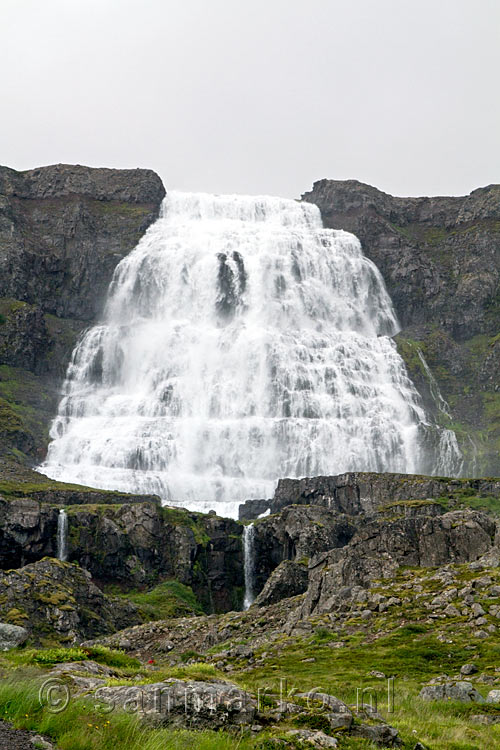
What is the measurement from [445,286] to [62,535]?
323 ft

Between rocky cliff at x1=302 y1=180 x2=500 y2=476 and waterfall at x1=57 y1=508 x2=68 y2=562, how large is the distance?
58529 mm

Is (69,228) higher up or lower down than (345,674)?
higher up

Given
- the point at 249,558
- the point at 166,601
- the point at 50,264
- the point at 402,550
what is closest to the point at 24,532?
the point at 166,601

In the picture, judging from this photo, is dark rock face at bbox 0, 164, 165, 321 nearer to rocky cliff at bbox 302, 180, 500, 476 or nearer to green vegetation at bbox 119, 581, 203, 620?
rocky cliff at bbox 302, 180, 500, 476

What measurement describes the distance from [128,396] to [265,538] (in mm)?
49233

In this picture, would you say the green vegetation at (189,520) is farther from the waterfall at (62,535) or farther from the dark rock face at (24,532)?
the dark rock face at (24,532)

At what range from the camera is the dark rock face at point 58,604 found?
3853 cm

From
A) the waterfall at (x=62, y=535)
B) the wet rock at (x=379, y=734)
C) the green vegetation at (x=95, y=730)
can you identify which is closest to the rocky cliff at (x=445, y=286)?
the waterfall at (x=62, y=535)

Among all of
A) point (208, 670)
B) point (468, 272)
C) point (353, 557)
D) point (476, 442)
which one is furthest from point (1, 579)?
point (468, 272)

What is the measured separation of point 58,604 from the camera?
4072 cm

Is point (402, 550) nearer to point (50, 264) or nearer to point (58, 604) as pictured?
point (58, 604)

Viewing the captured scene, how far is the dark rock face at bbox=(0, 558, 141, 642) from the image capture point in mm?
38531

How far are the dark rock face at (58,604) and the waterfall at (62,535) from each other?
14877 mm

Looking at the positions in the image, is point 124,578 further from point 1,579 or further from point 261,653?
point 261,653
